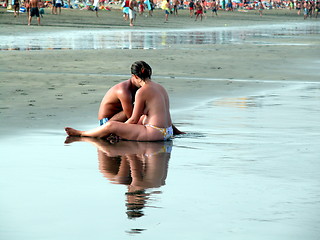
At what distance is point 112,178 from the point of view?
6961 millimetres

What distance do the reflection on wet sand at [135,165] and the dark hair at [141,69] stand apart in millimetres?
734

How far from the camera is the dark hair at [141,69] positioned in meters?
8.83

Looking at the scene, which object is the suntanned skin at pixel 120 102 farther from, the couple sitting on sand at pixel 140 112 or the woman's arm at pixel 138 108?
the woman's arm at pixel 138 108

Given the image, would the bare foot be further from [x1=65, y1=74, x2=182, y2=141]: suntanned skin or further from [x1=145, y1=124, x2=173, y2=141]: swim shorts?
[x1=145, y1=124, x2=173, y2=141]: swim shorts

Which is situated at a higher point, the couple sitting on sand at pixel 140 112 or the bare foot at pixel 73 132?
the couple sitting on sand at pixel 140 112

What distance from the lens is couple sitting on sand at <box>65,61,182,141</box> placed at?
→ 8.89 metres

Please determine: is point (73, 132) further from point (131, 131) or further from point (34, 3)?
point (34, 3)

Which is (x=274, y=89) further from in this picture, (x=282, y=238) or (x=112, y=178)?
(x=282, y=238)

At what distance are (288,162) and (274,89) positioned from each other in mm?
7178

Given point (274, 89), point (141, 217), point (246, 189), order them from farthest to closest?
point (274, 89)
point (246, 189)
point (141, 217)

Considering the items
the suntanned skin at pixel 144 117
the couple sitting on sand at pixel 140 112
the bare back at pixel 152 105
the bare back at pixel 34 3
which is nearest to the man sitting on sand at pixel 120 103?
the couple sitting on sand at pixel 140 112

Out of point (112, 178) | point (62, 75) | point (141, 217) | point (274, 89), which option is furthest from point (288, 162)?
point (62, 75)

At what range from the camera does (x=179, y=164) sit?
306 inches

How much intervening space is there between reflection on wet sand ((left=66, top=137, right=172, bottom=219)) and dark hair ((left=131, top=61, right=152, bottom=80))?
0.73 metres
